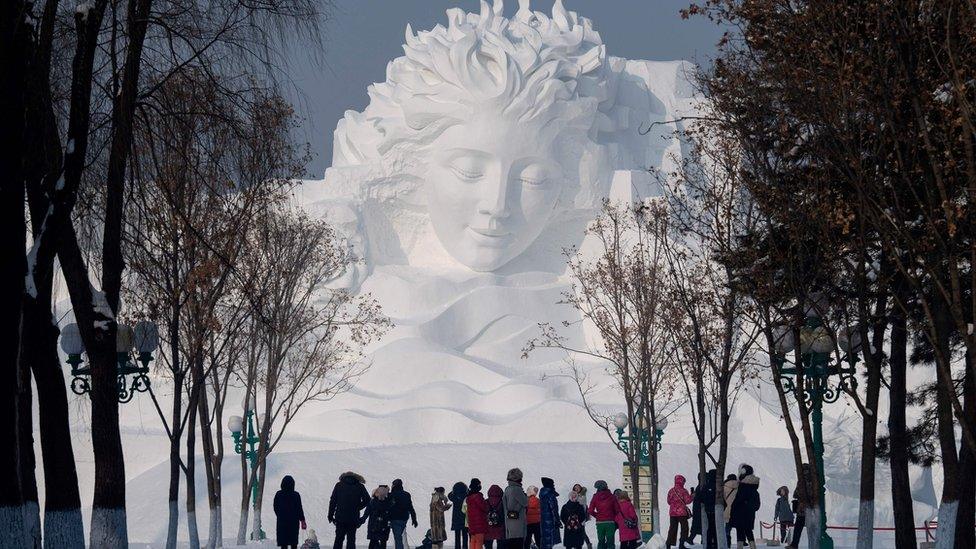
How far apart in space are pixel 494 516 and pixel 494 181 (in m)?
20.2

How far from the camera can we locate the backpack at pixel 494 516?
1358 cm

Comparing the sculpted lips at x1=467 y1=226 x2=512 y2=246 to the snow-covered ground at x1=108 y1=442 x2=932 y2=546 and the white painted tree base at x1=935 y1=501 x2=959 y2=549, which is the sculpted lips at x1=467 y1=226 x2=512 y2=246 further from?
the white painted tree base at x1=935 y1=501 x2=959 y2=549

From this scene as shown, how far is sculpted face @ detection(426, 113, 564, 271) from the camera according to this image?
3306cm

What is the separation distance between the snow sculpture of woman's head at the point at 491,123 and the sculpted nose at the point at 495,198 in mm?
24

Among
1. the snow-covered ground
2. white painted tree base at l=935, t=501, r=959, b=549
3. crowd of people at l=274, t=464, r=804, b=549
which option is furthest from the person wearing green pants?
the snow-covered ground

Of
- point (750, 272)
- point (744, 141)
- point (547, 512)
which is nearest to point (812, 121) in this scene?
point (744, 141)

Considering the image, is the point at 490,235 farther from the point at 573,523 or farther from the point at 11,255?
the point at 11,255

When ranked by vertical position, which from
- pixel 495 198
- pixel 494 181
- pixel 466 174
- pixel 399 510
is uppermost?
pixel 466 174

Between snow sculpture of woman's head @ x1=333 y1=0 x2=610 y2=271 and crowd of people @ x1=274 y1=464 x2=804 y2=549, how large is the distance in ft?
55.3

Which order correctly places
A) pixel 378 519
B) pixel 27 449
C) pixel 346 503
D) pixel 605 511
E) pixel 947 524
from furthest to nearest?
pixel 378 519 → pixel 605 511 → pixel 346 503 → pixel 947 524 → pixel 27 449

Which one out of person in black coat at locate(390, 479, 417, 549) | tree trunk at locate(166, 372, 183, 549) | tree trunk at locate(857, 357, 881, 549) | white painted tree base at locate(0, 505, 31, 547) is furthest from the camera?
person in black coat at locate(390, 479, 417, 549)

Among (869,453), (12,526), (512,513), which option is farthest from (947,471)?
(12,526)

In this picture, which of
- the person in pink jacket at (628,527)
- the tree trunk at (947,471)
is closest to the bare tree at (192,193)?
the person in pink jacket at (628,527)

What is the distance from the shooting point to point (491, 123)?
108 ft
